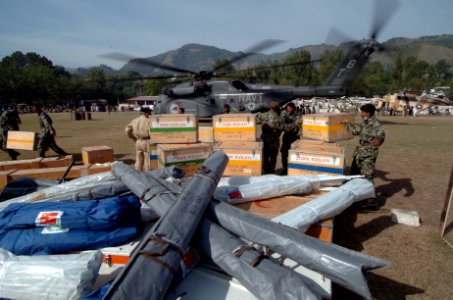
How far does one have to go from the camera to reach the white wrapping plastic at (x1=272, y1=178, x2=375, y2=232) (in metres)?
3.03

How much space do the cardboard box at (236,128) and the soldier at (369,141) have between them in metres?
2.10

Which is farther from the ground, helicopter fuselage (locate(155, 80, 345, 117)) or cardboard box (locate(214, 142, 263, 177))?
helicopter fuselage (locate(155, 80, 345, 117))

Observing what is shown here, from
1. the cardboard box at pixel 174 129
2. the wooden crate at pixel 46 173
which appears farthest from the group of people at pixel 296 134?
the wooden crate at pixel 46 173

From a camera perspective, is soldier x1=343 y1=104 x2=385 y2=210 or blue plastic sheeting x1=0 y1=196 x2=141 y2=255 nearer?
blue plastic sheeting x1=0 y1=196 x2=141 y2=255

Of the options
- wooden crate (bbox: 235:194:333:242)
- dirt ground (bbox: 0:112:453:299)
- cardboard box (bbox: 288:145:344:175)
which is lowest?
dirt ground (bbox: 0:112:453:299)

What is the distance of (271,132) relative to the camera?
6746mm

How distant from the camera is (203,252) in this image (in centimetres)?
252

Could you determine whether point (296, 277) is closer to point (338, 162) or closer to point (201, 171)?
point (201, 171)

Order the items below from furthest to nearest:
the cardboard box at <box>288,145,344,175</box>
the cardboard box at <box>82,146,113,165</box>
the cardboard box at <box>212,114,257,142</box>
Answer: the cardboard box at <box>82,146,113,165</box>
the cardboard box at <box>212,114,257,142</box>
the cardboard box at <box>288,145,344,175</box>

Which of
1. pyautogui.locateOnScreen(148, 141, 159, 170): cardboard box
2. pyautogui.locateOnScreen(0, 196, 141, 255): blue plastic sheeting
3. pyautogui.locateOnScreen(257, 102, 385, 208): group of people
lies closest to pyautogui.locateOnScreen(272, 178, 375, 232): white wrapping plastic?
pyautogui.locateOnScreen(257, 102, 385, 208): group of people

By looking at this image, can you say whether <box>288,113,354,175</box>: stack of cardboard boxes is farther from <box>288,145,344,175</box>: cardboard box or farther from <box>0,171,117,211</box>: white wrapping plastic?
<box>0,171,117,211</box>: white wrapping plastic

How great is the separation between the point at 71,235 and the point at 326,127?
4.93m

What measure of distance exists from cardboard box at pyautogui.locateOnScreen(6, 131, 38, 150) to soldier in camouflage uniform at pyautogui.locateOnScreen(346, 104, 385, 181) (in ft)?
29.0

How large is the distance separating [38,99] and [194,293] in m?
63.2
